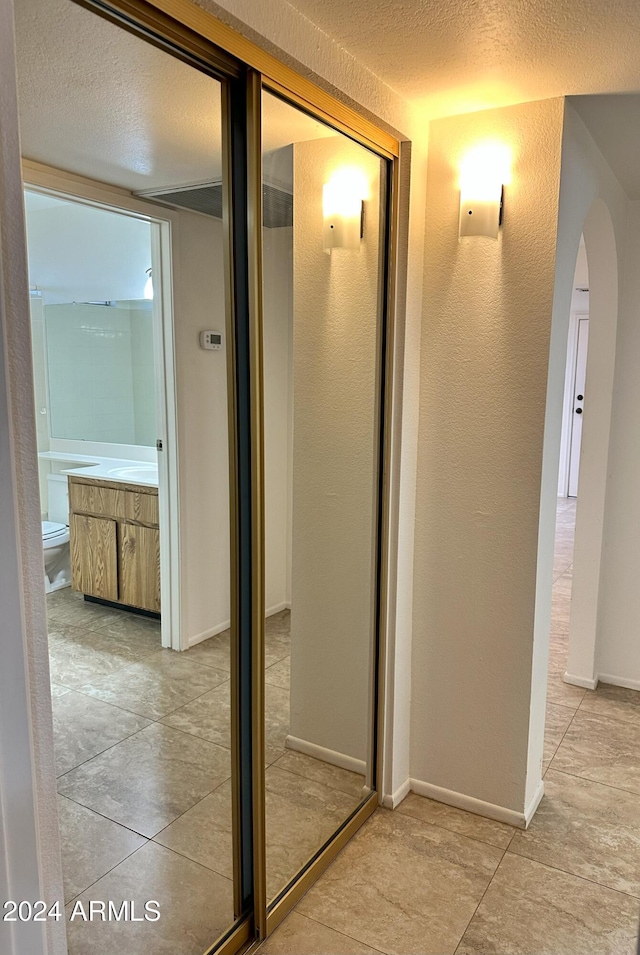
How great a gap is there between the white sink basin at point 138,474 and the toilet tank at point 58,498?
0.16 metres

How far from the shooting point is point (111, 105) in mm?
1365

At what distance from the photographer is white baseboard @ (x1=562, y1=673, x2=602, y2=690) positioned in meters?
3.42

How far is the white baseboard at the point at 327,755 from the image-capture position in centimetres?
204

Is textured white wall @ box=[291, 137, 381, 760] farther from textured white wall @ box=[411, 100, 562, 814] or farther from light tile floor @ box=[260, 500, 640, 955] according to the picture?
light tile floor @ box=[260, 500, 640, 955]

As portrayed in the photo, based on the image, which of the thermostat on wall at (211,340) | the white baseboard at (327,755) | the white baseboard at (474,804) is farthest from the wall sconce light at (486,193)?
the white baseboard at (474,804)

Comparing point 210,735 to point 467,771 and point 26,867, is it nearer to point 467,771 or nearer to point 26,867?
point 26,867

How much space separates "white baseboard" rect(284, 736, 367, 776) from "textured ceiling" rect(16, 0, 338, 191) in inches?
59.5

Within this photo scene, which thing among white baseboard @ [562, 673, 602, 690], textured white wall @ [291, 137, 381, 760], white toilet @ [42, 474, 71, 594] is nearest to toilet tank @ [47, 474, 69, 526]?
white toilet @ [42, 474, 71, 594]

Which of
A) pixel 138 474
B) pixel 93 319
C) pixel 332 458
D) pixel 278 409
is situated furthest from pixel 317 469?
pixel 93 319

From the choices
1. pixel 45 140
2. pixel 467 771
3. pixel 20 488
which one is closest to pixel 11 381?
pixel 20 488

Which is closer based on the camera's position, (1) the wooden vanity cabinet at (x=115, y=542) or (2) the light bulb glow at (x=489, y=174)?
(1) the wooden vanity cabinet at (x=115, y=542)

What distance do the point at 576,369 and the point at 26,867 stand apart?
8021 millimetres

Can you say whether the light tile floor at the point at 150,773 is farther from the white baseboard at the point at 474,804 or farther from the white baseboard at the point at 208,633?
the white baseboard at the point at 474,804

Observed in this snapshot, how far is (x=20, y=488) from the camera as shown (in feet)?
3.59
